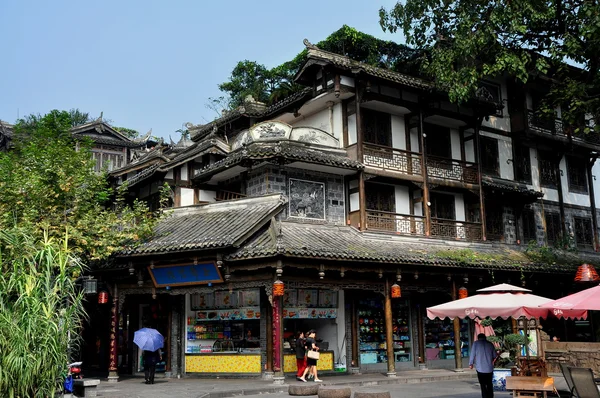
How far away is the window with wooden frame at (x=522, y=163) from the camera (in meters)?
22.5

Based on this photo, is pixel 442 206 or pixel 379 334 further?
pixel 442 206

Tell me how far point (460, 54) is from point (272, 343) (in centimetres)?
931

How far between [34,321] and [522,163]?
19088 millimetres

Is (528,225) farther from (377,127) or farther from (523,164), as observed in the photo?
(377,127)

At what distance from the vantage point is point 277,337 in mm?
14062

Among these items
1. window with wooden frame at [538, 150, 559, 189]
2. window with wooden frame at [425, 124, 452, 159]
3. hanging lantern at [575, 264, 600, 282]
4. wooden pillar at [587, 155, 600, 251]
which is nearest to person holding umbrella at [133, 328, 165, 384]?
window with wooden frame at [425, 124, 452, 159]

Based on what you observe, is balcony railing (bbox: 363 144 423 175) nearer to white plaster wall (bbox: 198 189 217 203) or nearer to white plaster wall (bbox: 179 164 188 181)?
white plaster wall (bbox: 198 189 217 203)

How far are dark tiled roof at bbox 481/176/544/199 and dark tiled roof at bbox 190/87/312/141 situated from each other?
6969 millimetres

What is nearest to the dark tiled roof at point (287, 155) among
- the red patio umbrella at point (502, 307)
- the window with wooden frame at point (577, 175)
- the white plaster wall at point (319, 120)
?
the white plaster wall at point (319, 120)

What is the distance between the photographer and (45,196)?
1400 centimetres

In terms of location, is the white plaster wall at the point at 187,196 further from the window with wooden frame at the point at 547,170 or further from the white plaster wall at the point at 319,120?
the window with wooden frame at the point at 547,170

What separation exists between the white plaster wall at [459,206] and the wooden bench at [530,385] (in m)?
10.3

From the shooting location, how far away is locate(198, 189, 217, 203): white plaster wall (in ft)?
63.9

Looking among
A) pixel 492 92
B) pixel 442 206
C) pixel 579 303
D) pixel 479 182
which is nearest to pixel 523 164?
pixel 492 92
